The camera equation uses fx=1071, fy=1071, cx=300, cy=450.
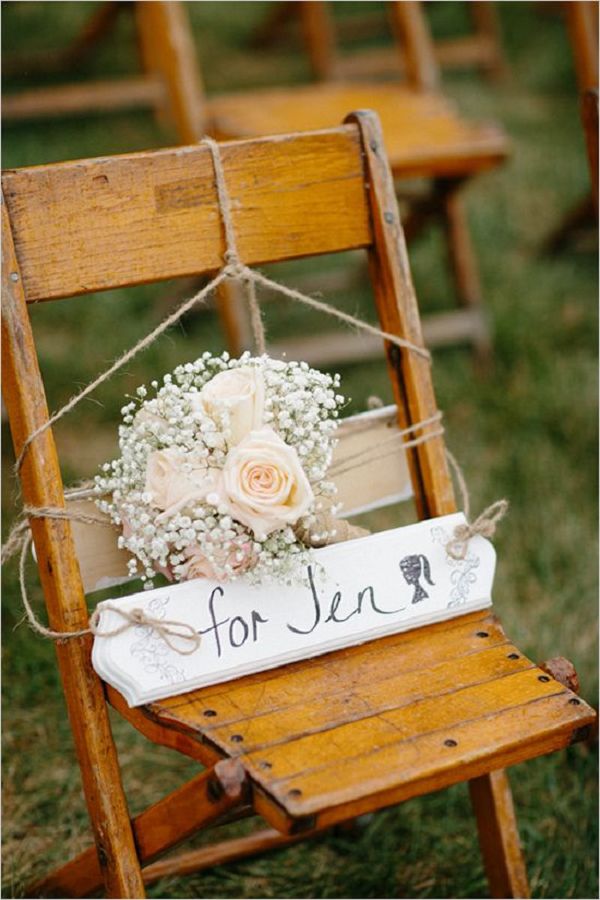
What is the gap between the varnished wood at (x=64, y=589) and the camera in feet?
4.62

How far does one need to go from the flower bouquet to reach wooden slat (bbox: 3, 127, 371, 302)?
207 mm

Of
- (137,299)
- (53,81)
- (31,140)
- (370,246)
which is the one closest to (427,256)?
(137,299)

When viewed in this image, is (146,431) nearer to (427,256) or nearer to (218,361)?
(218,361)

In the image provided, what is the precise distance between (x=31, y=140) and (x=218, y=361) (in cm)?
286

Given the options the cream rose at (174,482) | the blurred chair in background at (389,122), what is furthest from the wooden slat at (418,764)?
the blurred chair in background at (389,122)

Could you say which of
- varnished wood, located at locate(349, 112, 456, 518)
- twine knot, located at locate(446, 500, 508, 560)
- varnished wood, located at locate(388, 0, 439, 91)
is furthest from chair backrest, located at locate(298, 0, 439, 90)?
twine knot, located at locate(446, 500, 508, 560)

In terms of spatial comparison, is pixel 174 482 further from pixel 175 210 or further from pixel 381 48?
pixel 381 48

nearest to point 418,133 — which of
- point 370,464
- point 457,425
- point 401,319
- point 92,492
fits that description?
point 457,425

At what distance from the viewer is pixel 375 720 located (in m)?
1.29

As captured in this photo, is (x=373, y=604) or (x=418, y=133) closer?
(x=373, y=604)

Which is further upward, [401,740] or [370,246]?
[370,246]

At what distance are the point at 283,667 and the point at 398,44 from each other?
3.84m

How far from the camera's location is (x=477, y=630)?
1.49 meters

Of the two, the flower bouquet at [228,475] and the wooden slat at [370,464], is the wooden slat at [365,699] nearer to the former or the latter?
the flower bouquet at [228,475]
